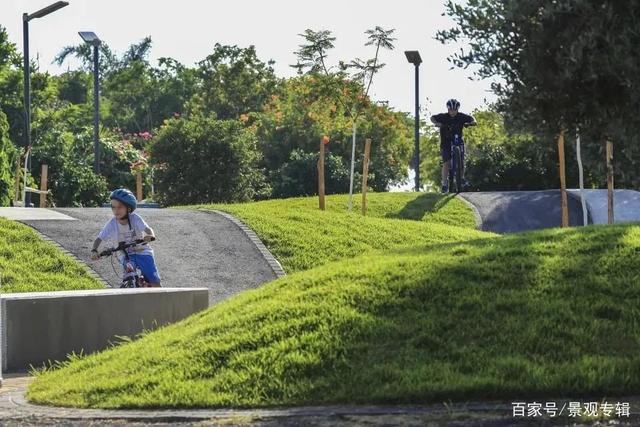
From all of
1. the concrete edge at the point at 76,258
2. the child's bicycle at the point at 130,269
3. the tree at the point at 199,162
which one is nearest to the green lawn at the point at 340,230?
the concrete edge at the point at 76,258

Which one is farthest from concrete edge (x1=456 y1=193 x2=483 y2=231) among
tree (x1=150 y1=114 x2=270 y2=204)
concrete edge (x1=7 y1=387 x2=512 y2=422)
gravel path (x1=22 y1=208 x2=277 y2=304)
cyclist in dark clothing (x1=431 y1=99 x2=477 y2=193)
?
concrete edge (x1=7 y1=387 x2=512 y2=422)

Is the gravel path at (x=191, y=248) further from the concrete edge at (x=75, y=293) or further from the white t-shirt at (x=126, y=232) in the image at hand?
the concrete edge at (x=75, y=293)

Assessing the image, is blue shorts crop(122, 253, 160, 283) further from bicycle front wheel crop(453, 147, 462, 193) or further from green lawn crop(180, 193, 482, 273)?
bicycle front wheel crop(453, 147, 462, 193)

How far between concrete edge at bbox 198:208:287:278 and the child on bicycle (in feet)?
19.2

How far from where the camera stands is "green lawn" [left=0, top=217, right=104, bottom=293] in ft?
58.4

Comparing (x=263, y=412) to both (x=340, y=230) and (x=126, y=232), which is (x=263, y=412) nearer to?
(x=126, y=232)

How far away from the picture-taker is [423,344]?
928cm

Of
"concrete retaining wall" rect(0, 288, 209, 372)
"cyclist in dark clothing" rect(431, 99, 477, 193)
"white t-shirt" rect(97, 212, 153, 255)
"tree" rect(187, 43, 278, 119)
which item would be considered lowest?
"concrete retaining wall" rect(0, 288, 209, 372)

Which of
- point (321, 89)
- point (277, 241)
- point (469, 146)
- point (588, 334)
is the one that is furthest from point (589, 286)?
point (469, 146)

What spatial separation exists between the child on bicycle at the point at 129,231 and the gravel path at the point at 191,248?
3.88 m

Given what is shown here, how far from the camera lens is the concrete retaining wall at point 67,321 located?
1181cm

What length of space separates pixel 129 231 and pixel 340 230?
33.3 ft

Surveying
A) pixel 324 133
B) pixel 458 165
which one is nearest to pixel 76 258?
pixel 458 165

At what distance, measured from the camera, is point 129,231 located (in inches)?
539
